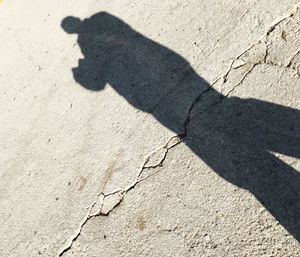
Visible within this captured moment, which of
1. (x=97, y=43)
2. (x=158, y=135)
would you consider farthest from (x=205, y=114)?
(x=97, y=43)

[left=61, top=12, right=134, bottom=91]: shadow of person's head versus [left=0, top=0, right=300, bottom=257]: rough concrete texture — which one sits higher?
[left=61, top=12, right=134, bottom=91]: shadow of person's head

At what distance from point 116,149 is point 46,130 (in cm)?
104

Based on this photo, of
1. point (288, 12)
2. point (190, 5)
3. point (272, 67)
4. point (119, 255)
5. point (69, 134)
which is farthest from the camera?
point (190, 5)

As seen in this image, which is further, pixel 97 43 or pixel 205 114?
pixel 97 43

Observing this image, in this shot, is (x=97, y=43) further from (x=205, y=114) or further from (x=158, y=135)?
(x=205, y=114)

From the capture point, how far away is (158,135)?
387 cm

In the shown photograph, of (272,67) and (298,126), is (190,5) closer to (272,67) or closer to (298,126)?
(272,67)

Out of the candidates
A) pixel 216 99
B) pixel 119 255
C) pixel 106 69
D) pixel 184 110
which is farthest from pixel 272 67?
pixel 119 255

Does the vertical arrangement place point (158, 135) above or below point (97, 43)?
below

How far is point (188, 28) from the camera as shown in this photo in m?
4.53

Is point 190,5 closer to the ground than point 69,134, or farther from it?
farther from it

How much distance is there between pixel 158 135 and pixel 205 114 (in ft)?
1.62

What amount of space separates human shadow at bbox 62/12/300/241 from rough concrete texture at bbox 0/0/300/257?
1 centimetres

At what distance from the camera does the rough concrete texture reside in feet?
10.6
